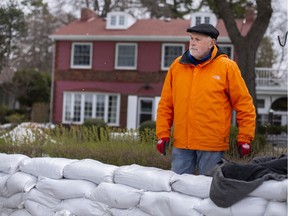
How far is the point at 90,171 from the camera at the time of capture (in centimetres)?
368

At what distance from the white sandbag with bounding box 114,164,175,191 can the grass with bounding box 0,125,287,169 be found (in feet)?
7.82

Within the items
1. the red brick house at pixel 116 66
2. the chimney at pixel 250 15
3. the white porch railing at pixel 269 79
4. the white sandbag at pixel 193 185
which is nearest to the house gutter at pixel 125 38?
the red brick house at pixel 116 66

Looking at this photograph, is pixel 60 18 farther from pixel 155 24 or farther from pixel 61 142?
pixel 61 142

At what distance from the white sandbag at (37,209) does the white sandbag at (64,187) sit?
0.11m

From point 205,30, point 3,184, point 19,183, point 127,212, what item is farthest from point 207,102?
point 3,184

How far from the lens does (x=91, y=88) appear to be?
906 inches

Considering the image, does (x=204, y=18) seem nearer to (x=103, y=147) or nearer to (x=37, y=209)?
(x=103, y=147)

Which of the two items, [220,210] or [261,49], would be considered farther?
→ [261,49]

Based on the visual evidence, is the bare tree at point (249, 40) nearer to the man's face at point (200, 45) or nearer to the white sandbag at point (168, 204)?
the man's face at point (200, 45)

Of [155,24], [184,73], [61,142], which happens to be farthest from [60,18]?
[184,73]

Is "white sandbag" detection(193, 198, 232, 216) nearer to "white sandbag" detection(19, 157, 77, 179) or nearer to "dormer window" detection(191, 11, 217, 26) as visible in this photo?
"white sandbag" detection(19, 157, 77, 179)

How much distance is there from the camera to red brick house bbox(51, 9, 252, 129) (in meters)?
22.1

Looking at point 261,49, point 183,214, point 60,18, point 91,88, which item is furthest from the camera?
point 60,18

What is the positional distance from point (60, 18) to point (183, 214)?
30527mm
